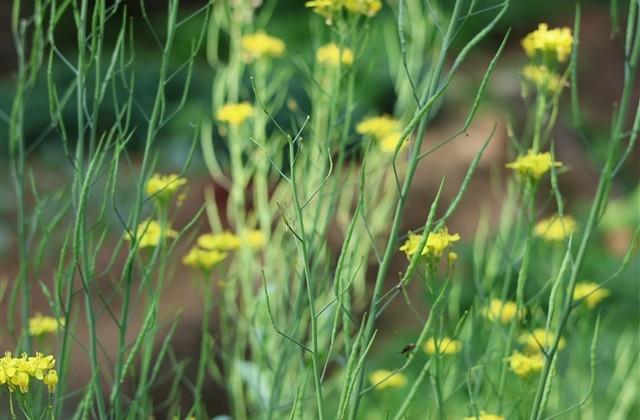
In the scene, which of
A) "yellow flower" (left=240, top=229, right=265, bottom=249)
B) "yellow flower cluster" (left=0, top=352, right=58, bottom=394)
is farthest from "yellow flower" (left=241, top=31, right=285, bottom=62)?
"yellow flower cluster" (left=0, top=352, right=58, bottom=394)

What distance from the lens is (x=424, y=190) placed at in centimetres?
548

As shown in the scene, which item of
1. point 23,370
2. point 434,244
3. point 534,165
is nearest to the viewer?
point 23,370

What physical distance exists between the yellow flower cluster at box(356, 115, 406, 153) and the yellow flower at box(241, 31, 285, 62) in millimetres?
317

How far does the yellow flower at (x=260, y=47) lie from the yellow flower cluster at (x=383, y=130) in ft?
1.04

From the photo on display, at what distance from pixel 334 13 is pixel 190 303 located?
275 centimetres

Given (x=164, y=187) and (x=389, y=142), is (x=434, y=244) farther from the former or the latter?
(x=389, y=142)

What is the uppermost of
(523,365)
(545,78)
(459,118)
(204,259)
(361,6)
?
(361,6)

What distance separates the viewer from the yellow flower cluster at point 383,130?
2.11m

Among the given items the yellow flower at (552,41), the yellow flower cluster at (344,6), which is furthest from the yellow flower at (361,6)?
the yellow flower at (552,41)

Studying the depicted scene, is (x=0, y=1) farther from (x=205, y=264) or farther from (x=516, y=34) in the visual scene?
(x=205, y=264)

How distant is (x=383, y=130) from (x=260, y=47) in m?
0.38

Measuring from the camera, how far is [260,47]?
7.91 feet

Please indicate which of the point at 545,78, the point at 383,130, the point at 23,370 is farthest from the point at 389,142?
the point at 23,370

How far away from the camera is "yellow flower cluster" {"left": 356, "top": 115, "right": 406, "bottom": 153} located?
2113 millimetres
